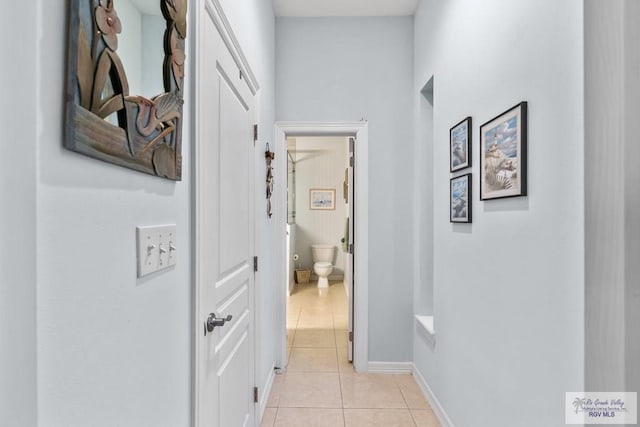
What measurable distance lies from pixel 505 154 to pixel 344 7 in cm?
205

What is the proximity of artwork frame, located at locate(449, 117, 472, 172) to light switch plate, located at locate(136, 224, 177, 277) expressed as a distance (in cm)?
149

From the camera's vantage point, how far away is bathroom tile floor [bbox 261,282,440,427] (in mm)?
2232

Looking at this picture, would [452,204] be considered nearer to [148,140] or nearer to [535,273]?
[535,273]

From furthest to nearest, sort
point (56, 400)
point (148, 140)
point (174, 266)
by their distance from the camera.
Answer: point (174, 266) < point (148, 140) < point (56, 400)

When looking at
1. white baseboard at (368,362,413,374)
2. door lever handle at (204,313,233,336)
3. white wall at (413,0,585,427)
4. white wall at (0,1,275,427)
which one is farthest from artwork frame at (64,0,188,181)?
white baseboard at (368,362,413,374)

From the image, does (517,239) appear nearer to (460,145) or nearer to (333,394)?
(460,145)

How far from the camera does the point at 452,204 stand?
204cm

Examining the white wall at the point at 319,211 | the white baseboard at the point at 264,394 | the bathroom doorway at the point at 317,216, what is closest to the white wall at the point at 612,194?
the white baseboard at the point at 264,394

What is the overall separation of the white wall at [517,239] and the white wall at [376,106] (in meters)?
0.71

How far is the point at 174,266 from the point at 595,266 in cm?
117

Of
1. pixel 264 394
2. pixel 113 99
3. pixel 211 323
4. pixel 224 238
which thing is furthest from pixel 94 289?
pixel 264 394

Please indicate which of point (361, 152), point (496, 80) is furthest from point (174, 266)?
point (361, 152)

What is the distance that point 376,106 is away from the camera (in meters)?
2.92

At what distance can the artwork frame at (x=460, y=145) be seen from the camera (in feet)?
5.93
